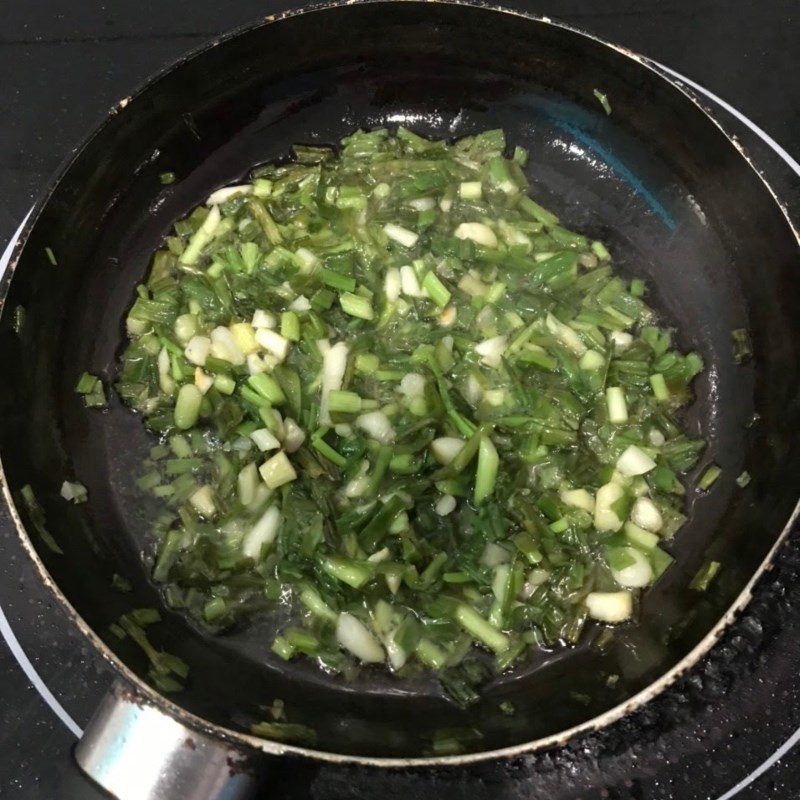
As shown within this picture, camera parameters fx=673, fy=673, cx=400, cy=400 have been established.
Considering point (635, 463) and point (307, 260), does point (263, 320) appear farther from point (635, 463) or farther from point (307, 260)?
point (635, 463)

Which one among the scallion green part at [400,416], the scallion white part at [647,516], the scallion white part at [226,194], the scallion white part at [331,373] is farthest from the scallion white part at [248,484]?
the scallion white part at [647,516]

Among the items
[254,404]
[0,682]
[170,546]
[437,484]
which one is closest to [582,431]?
[437,484]

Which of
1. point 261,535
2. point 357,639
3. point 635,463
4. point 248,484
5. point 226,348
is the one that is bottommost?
point 357,639

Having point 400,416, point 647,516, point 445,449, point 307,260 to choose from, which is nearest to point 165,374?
point 307,260

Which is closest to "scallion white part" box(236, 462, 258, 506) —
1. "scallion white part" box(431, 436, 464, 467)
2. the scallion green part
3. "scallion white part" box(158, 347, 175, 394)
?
the scallion green part

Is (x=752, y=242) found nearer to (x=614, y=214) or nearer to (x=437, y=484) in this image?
(x=614, y=214)
